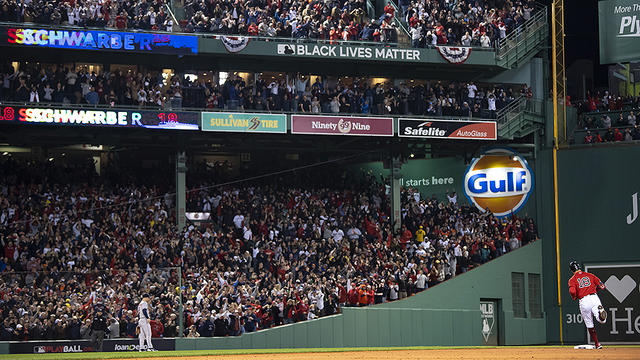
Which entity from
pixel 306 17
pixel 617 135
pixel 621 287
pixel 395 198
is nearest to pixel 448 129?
pixel 395 198

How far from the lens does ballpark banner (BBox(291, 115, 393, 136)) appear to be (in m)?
39.8

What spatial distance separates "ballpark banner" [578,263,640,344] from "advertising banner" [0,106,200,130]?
18.6m

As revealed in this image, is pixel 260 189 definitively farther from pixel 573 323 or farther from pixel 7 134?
pixel 573 323

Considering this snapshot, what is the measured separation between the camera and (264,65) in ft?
142

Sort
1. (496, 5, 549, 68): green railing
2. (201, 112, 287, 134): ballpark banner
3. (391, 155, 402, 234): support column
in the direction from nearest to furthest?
(201, 112, 287, 134): ballpark banner → (391, 155, 402, 234): support column → (496, 5, 549, 68): green railing

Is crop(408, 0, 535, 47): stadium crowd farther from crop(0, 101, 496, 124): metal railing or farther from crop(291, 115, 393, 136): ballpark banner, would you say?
crop(291, 115, 393, 136): ballpark banner

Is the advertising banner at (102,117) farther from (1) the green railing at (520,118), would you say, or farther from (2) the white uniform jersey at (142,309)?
(1) the green railing at (520,118)

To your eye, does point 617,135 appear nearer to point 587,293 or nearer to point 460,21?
point 460,21

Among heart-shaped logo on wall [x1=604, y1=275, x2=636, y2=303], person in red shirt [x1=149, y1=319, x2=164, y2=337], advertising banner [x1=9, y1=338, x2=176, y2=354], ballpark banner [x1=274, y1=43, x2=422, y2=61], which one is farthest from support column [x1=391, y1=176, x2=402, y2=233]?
advertising banner [x1=9, y1=338, x2=176, y2=354]

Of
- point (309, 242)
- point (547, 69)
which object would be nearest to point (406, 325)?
point (309, 242)

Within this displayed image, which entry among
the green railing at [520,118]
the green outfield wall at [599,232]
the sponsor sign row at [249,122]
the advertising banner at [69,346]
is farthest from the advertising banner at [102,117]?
the green outfield wall at [599,232]

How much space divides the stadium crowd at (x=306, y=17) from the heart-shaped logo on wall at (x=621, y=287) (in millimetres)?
11845

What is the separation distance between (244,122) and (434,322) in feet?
36.0

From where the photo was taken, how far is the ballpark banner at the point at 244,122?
127 feet
